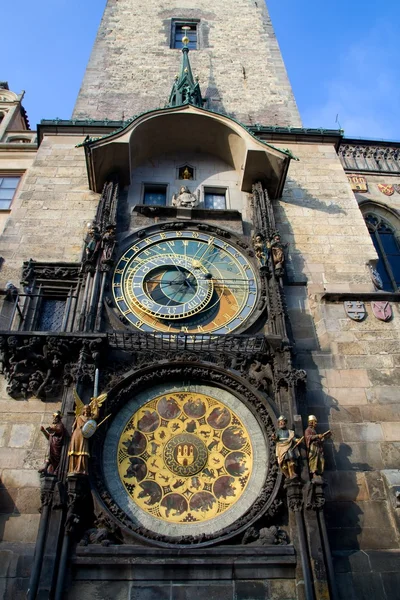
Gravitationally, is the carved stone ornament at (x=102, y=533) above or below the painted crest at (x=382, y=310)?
below

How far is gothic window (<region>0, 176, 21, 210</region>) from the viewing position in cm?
1168

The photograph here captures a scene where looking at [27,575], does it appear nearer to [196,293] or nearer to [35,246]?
[196,293]

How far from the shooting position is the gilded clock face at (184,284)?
9023mm

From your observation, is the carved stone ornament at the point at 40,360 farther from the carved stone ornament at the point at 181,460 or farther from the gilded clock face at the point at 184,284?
the gilded clock face at the point at 184,284

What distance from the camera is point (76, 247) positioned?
405 inches

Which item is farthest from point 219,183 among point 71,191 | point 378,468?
point 378,468

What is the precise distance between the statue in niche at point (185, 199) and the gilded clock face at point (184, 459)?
162 inches

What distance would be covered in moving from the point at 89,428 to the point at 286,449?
2535 millimetres

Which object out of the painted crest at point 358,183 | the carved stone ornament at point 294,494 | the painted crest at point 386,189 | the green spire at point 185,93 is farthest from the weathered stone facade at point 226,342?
the green spire at point 185,93

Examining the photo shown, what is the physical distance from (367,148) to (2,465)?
41.4ft

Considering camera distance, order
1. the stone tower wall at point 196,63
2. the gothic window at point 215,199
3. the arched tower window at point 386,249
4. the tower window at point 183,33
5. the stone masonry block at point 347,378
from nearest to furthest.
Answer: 1. the stone masonry block at point 347,378
2. the gothic window at point 215,199
3. the arched tower window at point 386,249
4. the stone tower wall at point 196,63
5. the tower window at point 183,33

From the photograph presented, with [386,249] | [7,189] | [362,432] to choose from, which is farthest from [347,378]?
[7,189]

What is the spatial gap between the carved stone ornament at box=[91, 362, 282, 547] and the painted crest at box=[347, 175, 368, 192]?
27.2 ft

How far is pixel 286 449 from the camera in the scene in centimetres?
705
